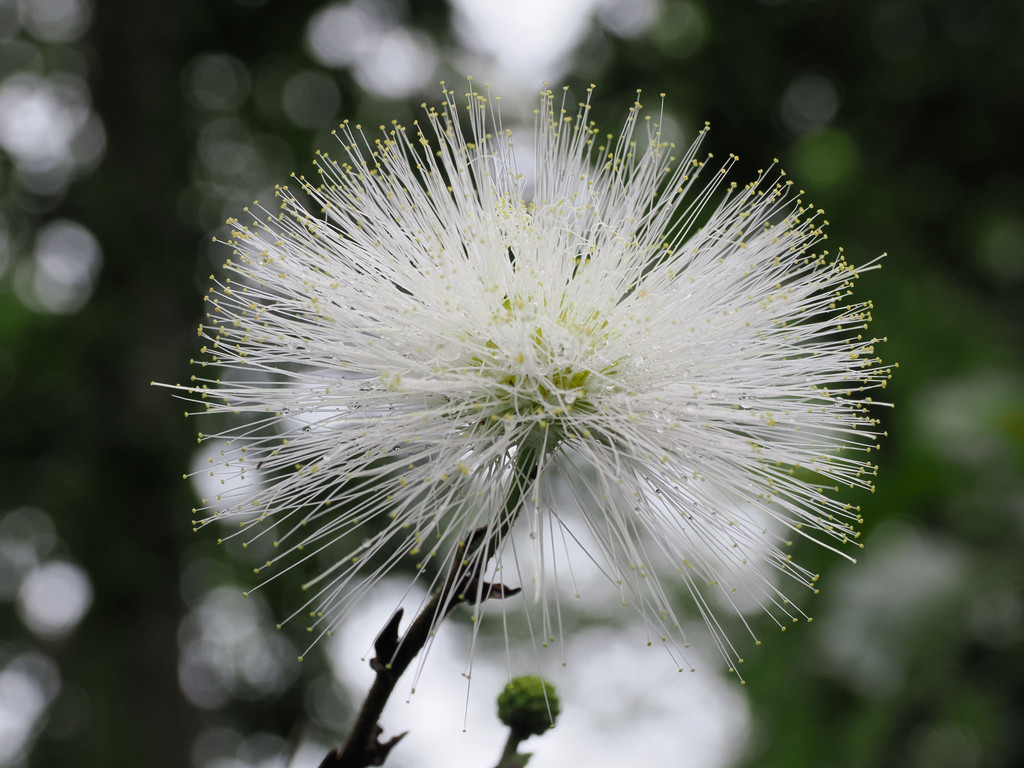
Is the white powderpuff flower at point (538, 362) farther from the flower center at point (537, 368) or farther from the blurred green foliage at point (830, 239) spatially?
the blurred green foliage at point (830, 239)

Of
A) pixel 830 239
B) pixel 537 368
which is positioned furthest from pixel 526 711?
pixel 830 239

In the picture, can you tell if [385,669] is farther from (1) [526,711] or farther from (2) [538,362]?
(2) [538,362]

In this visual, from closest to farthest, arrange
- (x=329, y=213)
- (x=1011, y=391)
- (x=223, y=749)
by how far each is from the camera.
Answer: (x=329, y=213) < (x=1011, y=391) < (x=223, y=749)

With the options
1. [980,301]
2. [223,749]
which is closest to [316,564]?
[980,301]

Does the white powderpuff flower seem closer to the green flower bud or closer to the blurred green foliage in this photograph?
the green flower bud

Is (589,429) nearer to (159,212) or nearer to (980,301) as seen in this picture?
(980,301)
